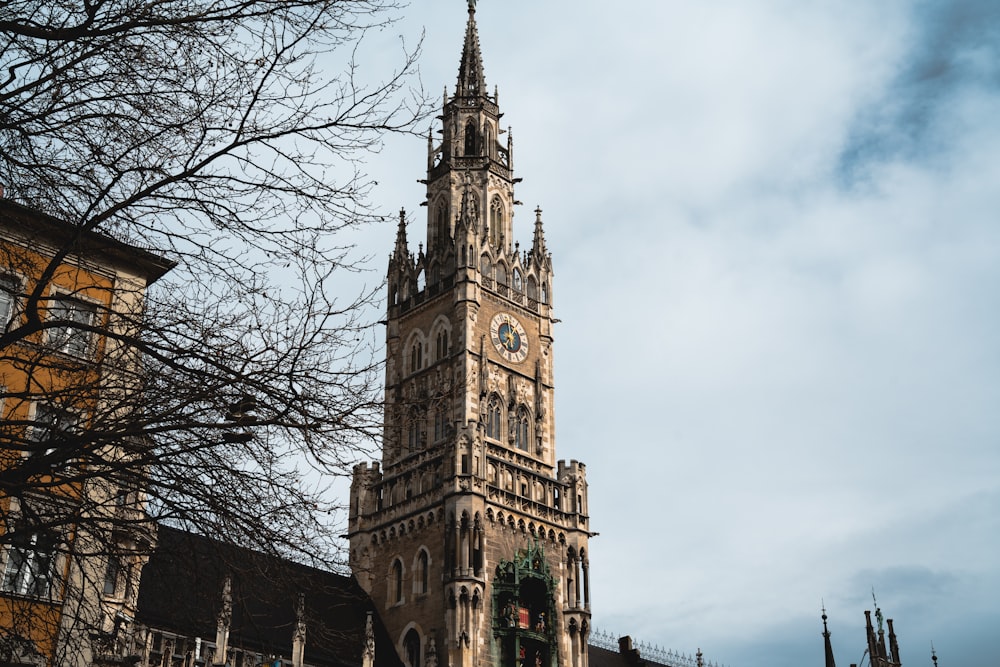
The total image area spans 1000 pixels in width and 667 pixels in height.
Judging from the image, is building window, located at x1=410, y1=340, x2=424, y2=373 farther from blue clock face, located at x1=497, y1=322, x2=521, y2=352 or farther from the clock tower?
blue clock face, located at x1=497, y1=322, x2=521, y2=352

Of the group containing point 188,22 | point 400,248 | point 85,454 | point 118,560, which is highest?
point 400,248

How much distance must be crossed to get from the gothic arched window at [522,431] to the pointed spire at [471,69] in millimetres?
17368

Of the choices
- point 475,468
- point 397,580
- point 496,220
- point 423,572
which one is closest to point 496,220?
point 496,220

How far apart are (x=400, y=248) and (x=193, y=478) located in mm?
43228

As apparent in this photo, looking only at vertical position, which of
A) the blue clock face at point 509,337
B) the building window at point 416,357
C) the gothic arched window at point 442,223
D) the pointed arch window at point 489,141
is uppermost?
the pointed arch window at point 489,141

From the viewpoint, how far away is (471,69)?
5875 centimetres

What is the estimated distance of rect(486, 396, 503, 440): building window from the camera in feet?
156

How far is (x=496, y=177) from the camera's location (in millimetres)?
55094

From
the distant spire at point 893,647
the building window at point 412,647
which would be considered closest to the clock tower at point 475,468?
the building window at point 412,647

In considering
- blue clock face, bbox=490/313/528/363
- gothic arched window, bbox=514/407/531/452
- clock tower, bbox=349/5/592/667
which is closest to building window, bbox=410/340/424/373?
clock tower, bbox=349/5/592/667

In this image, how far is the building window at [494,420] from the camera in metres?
47.4

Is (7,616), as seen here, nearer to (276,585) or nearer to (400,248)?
(276,585)

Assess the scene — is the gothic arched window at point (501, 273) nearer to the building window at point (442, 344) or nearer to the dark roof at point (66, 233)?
the building window at point (442, 344)

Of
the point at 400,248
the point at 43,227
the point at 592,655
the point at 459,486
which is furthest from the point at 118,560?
the point at 592,655
